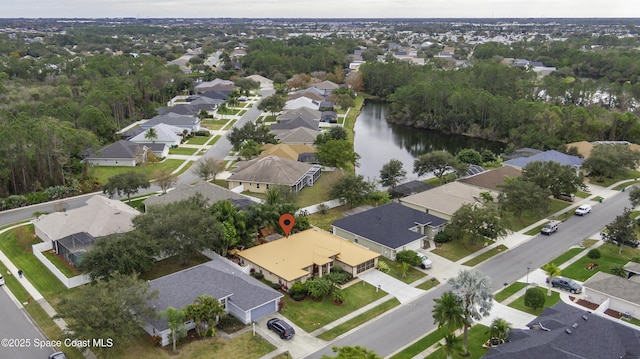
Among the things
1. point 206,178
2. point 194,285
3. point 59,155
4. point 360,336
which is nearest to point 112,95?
point 59,155

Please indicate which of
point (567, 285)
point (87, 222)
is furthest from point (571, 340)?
point (87, 222)

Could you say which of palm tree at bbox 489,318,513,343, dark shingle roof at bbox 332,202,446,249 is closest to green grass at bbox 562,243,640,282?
dark shingle roof at bbox 332,202,446,249

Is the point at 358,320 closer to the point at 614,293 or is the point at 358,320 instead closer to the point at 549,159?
the point at 614,293

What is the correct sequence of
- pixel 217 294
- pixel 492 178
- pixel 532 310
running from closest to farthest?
pixel 217 294, pixel 532 310, pixel 492 178

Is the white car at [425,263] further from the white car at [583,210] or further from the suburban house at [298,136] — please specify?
the suburban house at [298,136]

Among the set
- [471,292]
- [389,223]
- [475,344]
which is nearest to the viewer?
[471,292]

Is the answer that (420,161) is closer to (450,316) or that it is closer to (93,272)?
(450,316)
